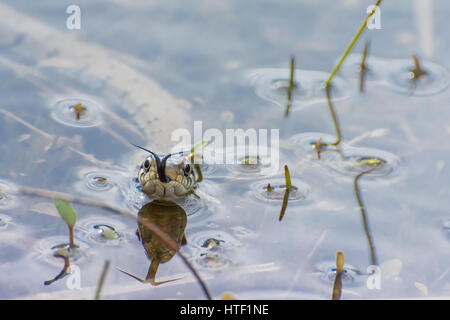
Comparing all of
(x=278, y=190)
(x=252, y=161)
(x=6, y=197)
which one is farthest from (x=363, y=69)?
(x=6, y=197)

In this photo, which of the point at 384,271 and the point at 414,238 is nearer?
the point at 384,271

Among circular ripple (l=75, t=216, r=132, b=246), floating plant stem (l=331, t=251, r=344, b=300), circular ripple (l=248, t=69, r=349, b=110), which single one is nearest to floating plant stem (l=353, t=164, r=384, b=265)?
floating plant stem (l=331, t=251, r=344, b=300)

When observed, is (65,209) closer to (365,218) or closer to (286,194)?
(286,194)

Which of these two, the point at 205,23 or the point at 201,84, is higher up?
the point at 205,23

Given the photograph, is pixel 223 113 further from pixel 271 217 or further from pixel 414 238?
pixel 414 238

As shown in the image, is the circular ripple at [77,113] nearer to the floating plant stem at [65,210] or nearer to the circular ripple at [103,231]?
the circular ripple at [103,231]

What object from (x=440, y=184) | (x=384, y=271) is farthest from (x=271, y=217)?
(x=440, y=184)
